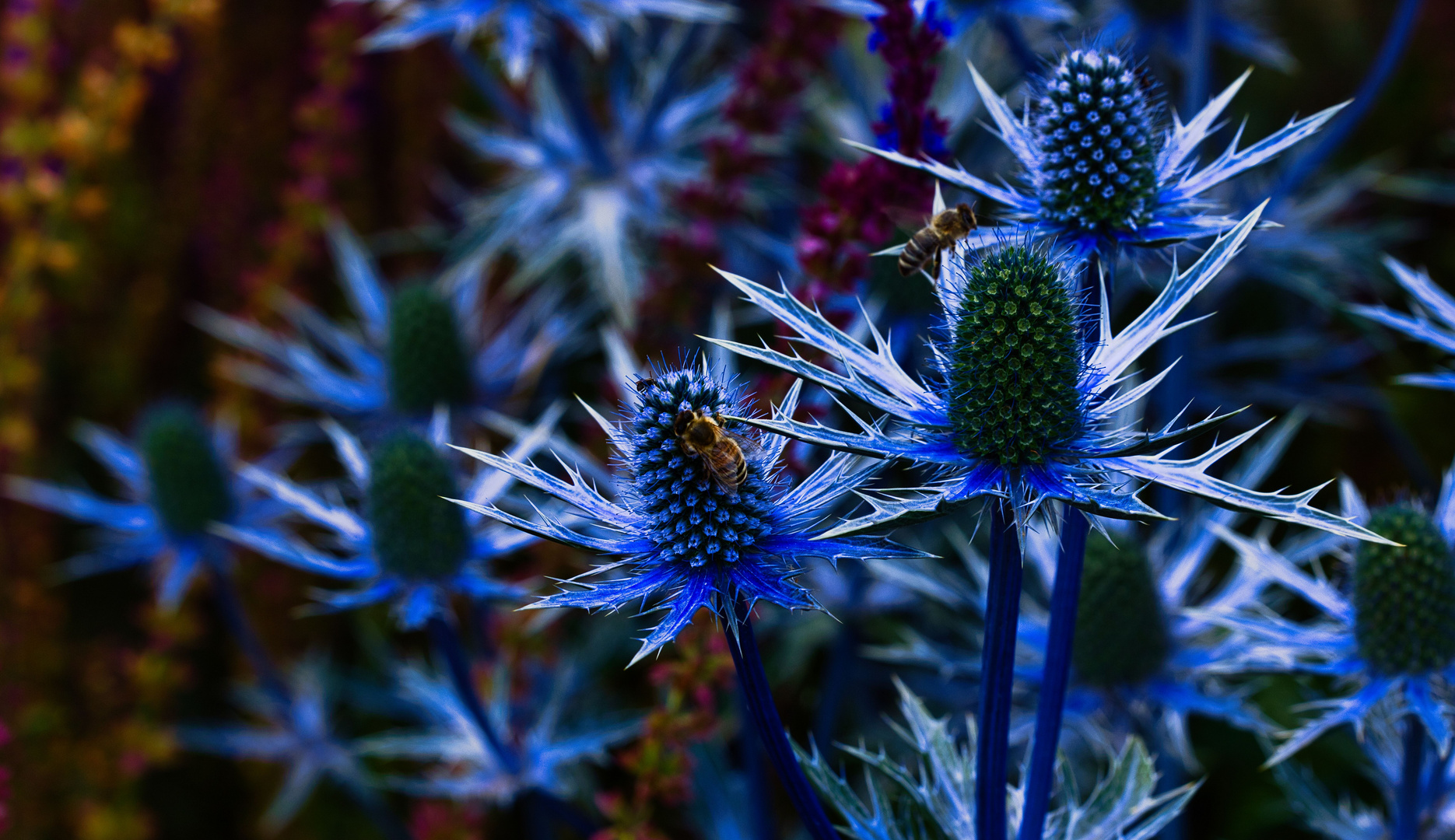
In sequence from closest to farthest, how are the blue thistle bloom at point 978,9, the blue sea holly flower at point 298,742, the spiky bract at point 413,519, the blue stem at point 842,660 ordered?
the blue thistle bloom at point 978,9
the spiky bract at point 413,519
the blue stem at point 842,660
the blue sea holly flower at point 298,742

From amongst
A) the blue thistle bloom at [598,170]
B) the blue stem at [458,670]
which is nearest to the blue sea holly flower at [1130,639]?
the blue stem at [458,670]

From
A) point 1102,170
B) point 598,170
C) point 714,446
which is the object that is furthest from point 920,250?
point 598,170

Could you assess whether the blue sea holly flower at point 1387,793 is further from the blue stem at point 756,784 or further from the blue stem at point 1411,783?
the blue stem at point 756,784

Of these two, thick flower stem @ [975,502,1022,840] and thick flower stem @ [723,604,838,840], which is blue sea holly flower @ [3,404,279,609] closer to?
thick flower stem @ [723,604,838,840]

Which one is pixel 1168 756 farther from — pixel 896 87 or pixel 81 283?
pixel 81 283

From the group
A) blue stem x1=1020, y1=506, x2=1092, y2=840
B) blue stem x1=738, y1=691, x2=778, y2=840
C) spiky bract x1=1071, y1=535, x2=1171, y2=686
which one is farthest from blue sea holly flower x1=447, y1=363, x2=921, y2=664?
blue stem x1=738, y1=691, x2=778, y2=840

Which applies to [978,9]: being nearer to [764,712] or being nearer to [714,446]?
[714,446]

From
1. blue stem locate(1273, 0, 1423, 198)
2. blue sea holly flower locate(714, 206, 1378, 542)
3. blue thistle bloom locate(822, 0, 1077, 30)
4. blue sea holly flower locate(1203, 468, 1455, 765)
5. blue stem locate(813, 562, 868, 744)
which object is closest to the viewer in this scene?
blue sea holly flower locate(714, 206, 1378, 542)
